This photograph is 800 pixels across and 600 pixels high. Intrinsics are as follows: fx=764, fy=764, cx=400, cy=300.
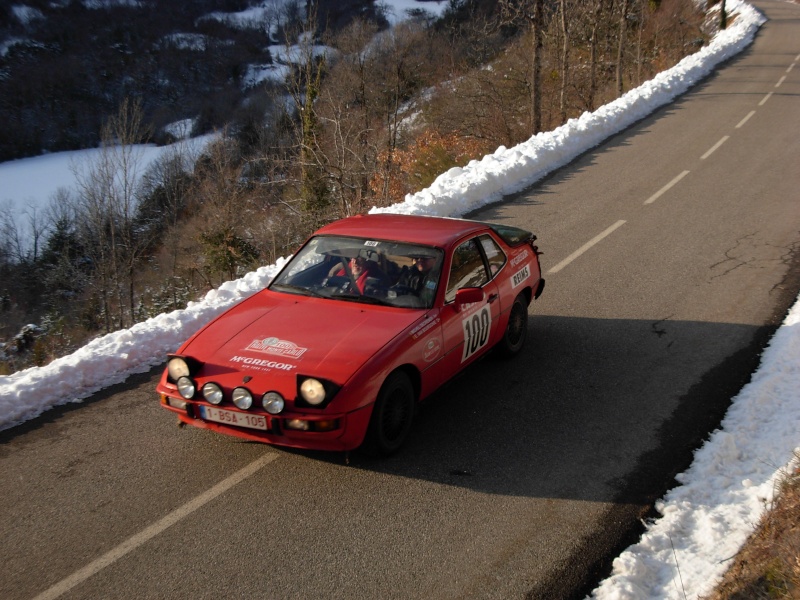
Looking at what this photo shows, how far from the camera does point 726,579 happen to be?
13.4 feet

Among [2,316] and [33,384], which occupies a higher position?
[33,384]

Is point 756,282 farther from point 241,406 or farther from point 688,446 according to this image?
point 241,406

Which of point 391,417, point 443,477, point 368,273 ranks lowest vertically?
point 443,477

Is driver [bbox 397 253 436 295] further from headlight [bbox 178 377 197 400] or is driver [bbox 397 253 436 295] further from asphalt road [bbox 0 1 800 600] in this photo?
headlight [bbox 178 377 197 400]

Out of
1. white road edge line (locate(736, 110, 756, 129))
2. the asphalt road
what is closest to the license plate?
the asphalt road

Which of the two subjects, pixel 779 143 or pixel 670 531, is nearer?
pixel 670 531

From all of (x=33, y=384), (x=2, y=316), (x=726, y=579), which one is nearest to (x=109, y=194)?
(x=2, y=316)

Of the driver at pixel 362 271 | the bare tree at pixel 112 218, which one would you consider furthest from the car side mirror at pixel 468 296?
the bare tree at pixel 112 218

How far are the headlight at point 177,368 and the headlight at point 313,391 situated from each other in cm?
90

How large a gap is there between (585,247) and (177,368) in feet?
22.3

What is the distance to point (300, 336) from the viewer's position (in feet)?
18.0

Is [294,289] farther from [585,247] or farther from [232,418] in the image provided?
[585,247]

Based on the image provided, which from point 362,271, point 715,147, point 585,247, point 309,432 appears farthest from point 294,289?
point 715,147

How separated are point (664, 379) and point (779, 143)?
42.8 ft
